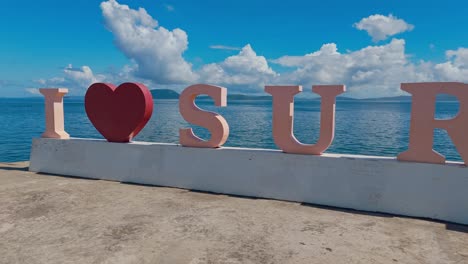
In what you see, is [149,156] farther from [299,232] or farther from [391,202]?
[391,202]

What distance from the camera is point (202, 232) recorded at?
20.3 feet

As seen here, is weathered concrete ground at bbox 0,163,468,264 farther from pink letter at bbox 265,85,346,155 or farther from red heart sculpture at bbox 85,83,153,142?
red heart sculpture at bbox 85,83,153,142

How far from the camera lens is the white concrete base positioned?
6.91 m

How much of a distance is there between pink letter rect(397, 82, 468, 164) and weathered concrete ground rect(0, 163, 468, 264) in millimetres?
1374

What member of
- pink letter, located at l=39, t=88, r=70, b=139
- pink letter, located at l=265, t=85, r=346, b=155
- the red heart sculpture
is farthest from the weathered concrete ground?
pink letter, located at l=39, t=88, r=70, b=139

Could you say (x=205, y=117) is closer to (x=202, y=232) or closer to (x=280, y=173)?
(x=280, y=173)

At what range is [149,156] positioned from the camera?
959cm

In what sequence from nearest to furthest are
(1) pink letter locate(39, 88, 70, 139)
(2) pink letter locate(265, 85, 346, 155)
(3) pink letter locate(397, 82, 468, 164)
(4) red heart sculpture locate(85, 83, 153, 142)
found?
(3) pink letter locate(397, 82, 468, 164) → (2) pink letter locate(265, 85, 346, 155) → (4) red heart sculpture locate(85, 83, 153, 142) → (1) pink letter locate(39, 88, 70, 139)

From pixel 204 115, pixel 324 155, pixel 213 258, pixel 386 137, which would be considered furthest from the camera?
pixel 386 137

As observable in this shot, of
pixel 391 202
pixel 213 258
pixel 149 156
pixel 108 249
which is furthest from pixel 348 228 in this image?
pixel 149 156

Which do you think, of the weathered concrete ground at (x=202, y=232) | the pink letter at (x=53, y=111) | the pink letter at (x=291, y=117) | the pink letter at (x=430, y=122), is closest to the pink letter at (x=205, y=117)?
the pink letter at (x=291, y=117)

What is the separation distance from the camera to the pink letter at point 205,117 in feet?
28.7

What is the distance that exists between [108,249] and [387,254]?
4441 millimetres

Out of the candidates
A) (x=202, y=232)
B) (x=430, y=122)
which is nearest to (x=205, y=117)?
(x=202, y=232)
